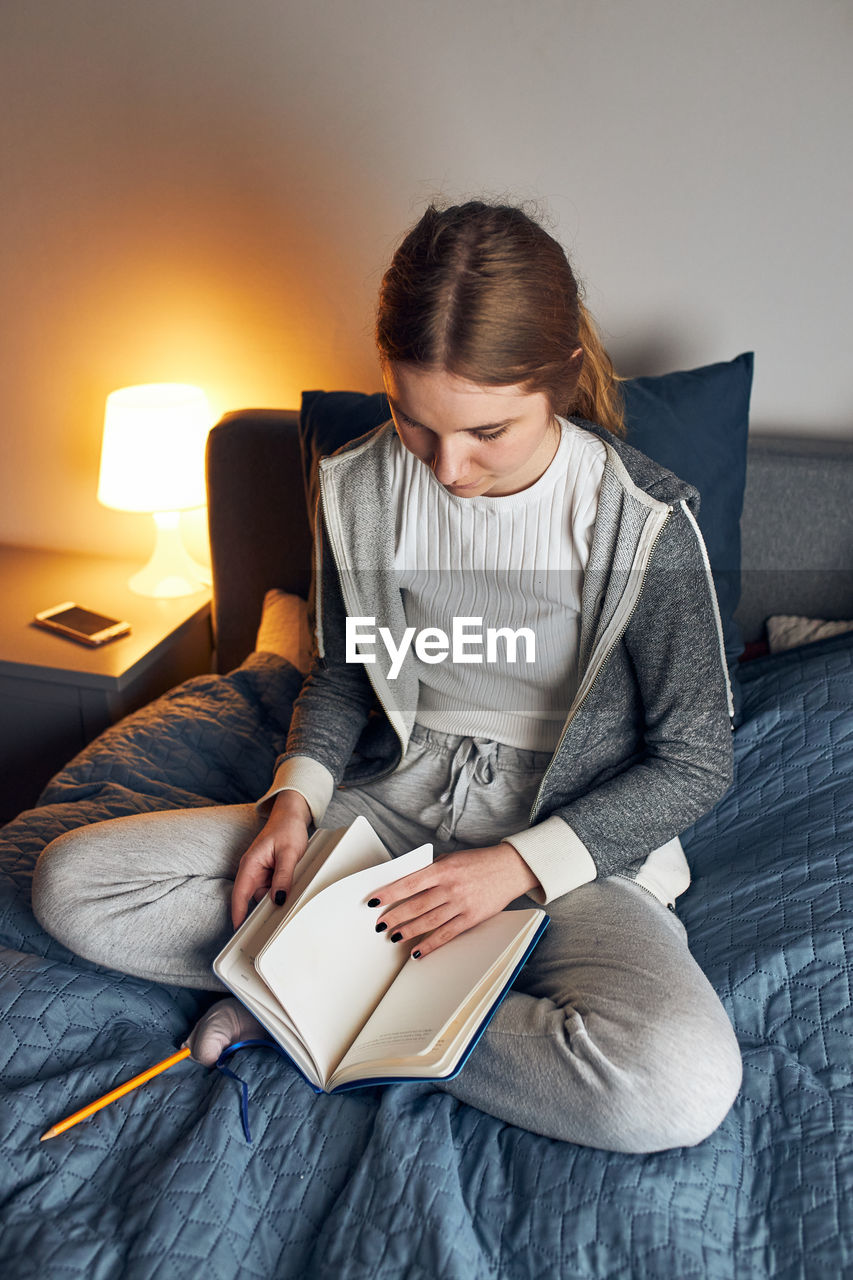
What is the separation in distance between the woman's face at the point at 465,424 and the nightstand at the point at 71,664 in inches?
34.8

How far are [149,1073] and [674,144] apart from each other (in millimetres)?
1480

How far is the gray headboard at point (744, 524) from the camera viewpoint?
5.21ft

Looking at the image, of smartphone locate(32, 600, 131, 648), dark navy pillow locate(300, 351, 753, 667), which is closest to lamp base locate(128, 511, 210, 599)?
smartphone locate(32, 600, 131, 648)

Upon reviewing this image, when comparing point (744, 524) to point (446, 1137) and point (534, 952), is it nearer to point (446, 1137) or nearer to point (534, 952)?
point (534, 952)

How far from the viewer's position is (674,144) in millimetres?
1535

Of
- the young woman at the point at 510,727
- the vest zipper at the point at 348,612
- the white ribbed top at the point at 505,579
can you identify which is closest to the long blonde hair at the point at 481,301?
the young woman at the point at 510,727

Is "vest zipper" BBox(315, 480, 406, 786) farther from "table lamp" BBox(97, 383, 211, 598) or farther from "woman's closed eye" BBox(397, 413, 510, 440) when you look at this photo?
"table lamp" BBox(97, 383, 211, 598)

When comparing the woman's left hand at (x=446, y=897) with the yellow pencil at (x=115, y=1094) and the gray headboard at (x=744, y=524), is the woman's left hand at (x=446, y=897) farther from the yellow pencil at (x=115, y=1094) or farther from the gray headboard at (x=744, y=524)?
the gray headboard at (x=744, y=524)

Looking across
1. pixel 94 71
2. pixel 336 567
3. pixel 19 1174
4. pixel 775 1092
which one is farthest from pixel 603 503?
pixel 94 71

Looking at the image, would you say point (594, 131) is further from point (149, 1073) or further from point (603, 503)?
point (149, 1073)

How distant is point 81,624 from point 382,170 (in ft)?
3.12

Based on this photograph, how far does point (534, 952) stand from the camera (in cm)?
107

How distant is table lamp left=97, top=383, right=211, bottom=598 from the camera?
1734 mm

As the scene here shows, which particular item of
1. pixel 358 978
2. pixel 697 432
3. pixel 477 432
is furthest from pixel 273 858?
pixel 697 432
